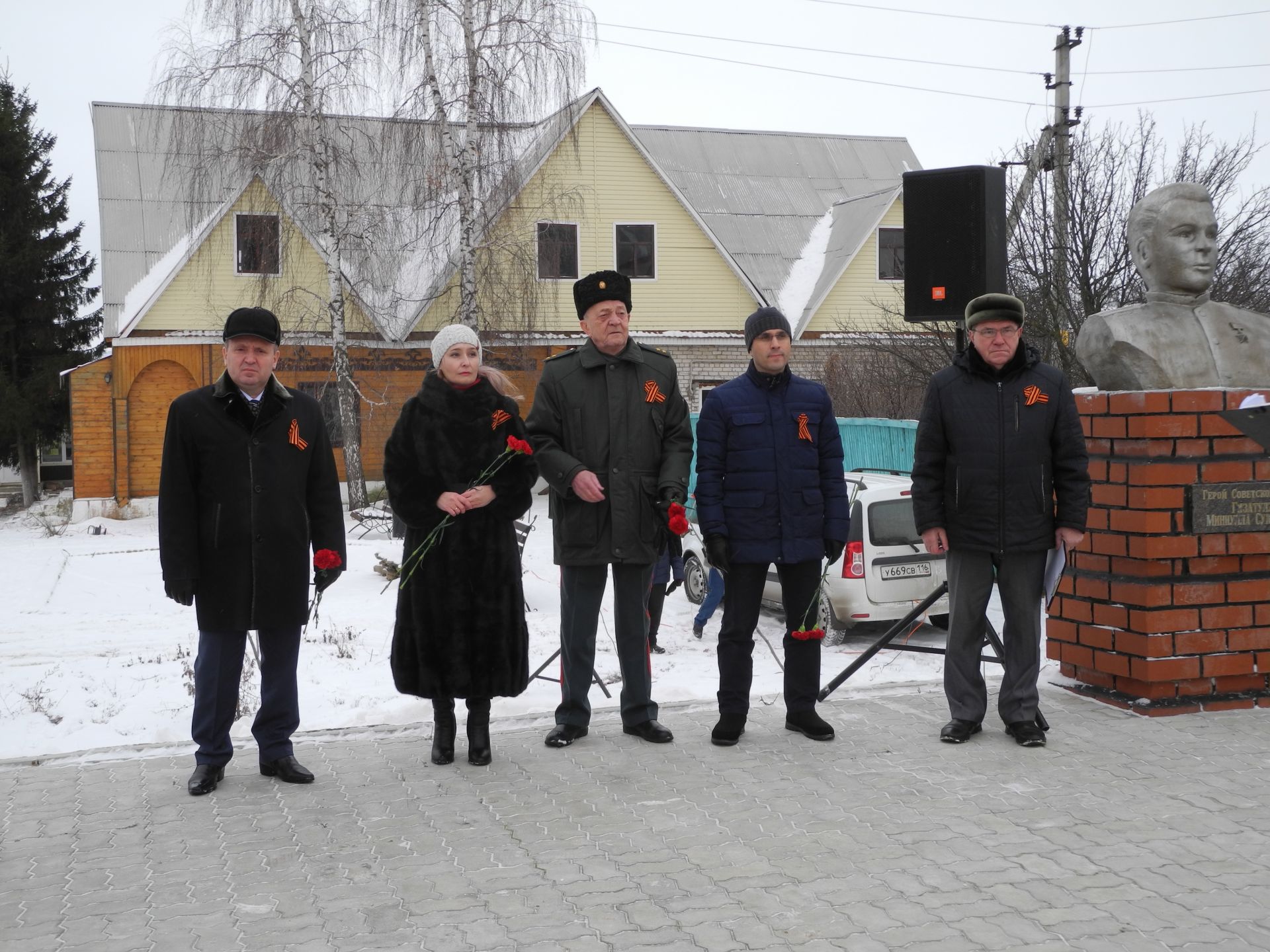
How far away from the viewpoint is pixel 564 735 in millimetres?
5434

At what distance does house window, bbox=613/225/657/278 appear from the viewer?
76.6ft

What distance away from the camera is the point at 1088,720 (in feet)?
18.5

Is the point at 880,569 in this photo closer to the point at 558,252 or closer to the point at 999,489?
the point at 999,489

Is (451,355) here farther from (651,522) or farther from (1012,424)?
(1012,424)

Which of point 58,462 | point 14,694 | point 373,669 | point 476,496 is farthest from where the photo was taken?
point 58,462

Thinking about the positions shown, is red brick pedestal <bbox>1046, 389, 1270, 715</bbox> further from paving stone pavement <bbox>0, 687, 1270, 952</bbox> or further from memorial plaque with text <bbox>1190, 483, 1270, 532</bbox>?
paving stone pavement <bbox>0, 687, 1270, 952</bbox>

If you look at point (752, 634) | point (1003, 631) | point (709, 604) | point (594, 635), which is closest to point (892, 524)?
point (709, 604)

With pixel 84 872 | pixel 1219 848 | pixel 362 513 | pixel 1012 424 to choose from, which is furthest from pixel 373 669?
pixel 362 513

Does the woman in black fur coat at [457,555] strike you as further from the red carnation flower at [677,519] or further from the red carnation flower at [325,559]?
the red carnation flower at [677,519]

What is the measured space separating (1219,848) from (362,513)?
14.1 meters

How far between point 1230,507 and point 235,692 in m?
4.54

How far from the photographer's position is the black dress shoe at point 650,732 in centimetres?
543

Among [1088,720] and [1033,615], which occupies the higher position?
[1033,615]

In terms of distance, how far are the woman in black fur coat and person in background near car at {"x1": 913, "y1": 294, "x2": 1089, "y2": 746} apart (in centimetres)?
184
